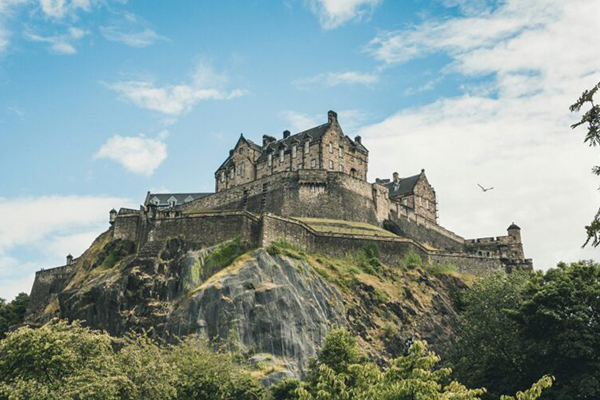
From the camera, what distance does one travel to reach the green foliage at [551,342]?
Answer: 39969 millimetres

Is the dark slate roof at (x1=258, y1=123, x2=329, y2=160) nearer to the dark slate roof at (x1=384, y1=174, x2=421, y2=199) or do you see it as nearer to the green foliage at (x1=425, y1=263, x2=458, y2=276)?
the dark slate roof at (x1=384, y1=174, x2=421, y2=199)

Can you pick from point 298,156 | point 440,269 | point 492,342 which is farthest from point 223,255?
point 298,156

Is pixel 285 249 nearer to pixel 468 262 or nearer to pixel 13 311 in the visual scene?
pixel 468 262

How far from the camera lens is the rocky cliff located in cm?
5353

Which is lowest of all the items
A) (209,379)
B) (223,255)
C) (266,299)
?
(209,379)

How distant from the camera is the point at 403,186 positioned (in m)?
97.1

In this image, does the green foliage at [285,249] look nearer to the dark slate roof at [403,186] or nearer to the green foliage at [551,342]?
the green foliage at [551,342]

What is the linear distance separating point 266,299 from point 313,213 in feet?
73.1

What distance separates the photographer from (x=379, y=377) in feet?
91.1

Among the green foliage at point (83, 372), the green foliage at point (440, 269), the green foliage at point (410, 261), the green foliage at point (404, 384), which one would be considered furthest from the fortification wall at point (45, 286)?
the green foliage at point (404, 384)

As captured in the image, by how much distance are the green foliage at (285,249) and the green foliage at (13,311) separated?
123 ft

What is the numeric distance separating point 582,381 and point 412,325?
23473 mm

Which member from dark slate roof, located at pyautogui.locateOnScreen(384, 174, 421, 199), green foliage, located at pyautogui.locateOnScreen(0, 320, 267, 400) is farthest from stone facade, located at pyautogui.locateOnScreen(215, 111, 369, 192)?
green foliage, located at pyautogui.locateOnScreen(0, 320, 267, 400)

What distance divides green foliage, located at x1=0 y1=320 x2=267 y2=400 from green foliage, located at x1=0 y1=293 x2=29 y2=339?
46462mm
